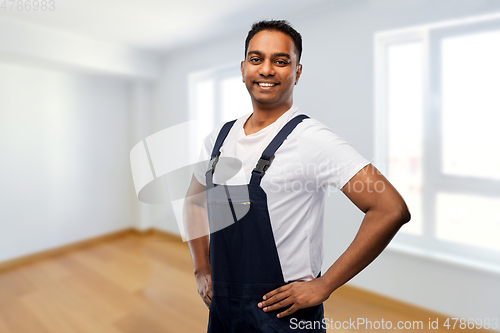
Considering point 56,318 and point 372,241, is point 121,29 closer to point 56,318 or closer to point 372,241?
point 56,318

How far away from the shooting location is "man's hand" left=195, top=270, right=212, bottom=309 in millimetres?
1010

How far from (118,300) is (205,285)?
1764 mm

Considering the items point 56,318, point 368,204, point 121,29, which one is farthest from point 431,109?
point 56,318

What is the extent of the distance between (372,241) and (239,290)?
40 centimetres

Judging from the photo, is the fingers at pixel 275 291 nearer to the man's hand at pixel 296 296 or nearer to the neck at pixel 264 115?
the man's hand at pixel 296 296

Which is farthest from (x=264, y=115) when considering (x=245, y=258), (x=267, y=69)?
(x=245, y=258)

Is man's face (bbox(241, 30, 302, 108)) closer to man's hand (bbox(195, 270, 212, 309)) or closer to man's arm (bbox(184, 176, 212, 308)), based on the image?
man's arm (bbox(184, 176, 212, 308))

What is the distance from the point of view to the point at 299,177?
809 millimetres

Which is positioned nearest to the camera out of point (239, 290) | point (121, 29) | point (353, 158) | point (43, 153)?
point (353, 158)

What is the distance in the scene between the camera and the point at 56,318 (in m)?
2.18

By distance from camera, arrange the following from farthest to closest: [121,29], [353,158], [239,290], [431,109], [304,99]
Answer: [121,29]
[304,99]
[431,109]
[239,290]
[353,158]

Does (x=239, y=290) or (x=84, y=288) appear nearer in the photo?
(x=239, y=290)

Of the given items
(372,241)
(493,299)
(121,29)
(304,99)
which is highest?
(121,29)

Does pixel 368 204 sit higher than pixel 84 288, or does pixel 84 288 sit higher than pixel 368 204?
pixel 368 204
